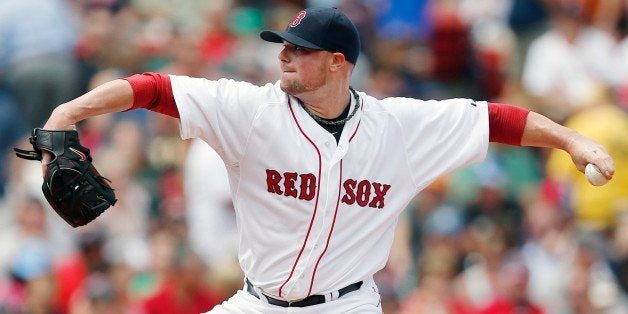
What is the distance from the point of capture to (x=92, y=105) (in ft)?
18.7

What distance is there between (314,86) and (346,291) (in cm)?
92

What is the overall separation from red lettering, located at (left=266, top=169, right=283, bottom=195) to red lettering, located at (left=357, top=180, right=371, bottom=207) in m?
0.36

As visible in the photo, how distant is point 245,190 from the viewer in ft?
20.4

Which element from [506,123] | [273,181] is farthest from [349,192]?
[506,123]

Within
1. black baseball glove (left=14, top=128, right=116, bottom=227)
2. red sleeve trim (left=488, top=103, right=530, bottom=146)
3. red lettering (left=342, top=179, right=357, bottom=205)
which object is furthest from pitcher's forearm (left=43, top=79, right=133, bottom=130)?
red sleeve trim (left=488, top=103, right=530, bottom=146)

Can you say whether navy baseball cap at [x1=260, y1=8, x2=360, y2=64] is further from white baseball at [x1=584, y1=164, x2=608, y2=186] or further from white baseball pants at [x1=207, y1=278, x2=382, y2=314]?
white baseball at [x1=584, y1=164, x2=608, y2=186]

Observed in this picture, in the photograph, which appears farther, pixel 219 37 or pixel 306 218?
pixel 219 37

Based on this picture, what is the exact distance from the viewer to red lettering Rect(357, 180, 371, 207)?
6.23m

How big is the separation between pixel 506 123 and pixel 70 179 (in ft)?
6.63

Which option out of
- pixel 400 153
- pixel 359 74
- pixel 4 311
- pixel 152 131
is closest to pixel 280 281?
pixel 400 153

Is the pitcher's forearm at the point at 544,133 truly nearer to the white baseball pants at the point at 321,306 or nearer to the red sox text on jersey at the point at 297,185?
the red sox text on jersey at the point at 297,185

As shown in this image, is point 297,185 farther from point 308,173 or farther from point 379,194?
point 379,194

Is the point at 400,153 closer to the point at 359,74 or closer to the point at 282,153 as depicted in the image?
the point at 282,153

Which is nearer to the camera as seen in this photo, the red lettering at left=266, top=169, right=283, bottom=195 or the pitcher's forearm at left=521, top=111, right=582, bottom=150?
the red lettering at left=266, top=169, right=283, bottom=195
